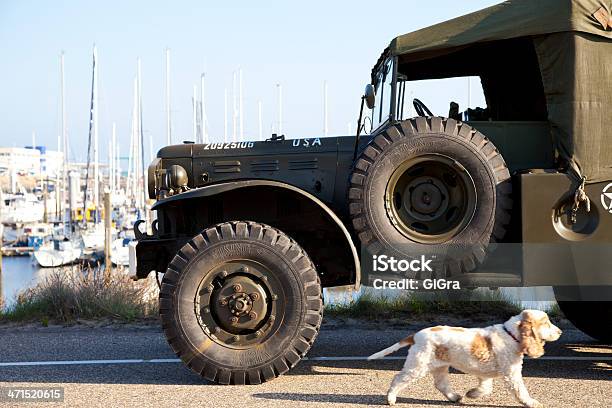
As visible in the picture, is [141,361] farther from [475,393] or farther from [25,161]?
[25,161]

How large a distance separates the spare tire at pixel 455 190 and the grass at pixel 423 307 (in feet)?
9.32

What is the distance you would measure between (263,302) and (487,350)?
176 centimetres

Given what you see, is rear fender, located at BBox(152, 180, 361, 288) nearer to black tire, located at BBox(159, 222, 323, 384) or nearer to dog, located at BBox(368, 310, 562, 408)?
black tire, located at BBox(159, 222, 323, 384)

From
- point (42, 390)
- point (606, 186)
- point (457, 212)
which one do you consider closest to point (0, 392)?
point (42, 390)

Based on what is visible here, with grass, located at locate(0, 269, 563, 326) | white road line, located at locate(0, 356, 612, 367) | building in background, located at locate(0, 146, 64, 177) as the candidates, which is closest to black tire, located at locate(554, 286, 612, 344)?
white road line, located at locate(0, 356, 612, 367)

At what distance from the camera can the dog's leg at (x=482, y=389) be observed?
5.72 metres

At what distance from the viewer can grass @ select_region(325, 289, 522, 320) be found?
9328 mm

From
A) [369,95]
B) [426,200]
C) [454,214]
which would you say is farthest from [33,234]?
[454,214]

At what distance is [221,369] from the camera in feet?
20.5

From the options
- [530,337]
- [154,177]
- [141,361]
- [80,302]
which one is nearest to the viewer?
[530,337]

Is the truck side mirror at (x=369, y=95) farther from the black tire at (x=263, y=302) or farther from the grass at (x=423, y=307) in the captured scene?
the grass at (x=423, y=307)

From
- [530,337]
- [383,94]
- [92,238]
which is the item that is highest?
[383,94]

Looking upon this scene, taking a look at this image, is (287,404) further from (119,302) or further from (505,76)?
(119,302)

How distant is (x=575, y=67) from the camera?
6297 mm
